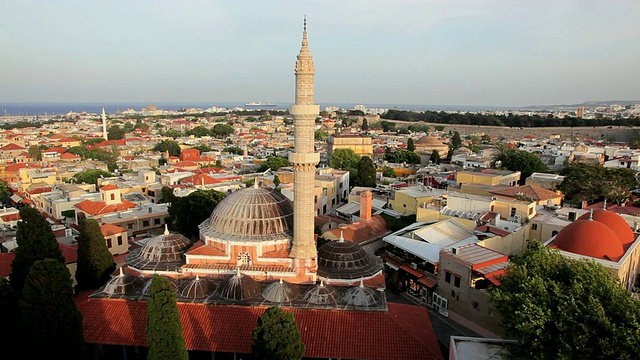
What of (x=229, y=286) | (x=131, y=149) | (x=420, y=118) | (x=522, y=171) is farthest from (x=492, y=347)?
(x=420, y=118)

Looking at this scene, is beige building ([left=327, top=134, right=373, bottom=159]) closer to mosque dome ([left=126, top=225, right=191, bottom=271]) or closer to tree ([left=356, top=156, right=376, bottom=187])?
tree ([left=356, top=156, right=376, bottom=187])

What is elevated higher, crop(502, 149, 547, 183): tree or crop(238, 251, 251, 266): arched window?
crop(502, 149, 547, 183): tree

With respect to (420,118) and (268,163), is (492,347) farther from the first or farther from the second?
(420,118)

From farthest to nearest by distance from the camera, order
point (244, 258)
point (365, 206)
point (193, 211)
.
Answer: point (193, 211)
point (365, 206)
point (244, 258)

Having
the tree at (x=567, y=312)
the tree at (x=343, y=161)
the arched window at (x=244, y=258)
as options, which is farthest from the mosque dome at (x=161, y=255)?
the tree at (x=343, y=161)

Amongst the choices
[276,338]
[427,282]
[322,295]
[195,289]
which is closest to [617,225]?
[427,282]

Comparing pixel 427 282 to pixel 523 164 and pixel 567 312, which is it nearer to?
pixel 567 312

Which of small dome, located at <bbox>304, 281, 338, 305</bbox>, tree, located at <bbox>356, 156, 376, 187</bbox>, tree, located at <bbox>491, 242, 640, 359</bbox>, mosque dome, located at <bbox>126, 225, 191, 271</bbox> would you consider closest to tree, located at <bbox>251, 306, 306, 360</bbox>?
small dome, located at <bbox>304, 281, 338, 305</bbox>
